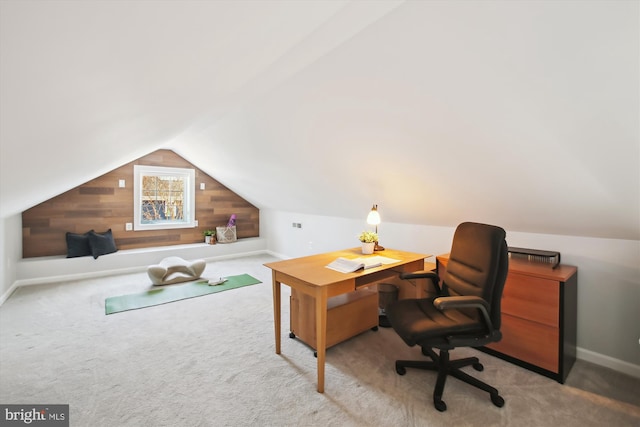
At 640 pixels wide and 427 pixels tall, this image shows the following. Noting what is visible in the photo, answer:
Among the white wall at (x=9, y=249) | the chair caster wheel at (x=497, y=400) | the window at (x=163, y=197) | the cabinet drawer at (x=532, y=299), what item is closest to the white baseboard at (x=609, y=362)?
the cabinet drawer at (x=532, y=299)

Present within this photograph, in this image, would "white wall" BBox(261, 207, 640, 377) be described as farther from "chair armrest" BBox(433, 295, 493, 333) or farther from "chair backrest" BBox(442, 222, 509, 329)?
"chair armrest" BBox(433, 295, 493, 333)

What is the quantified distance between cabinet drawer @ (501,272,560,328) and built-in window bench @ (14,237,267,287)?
502 cm

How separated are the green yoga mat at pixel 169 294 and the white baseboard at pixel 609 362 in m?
3.79

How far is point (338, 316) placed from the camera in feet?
8.66

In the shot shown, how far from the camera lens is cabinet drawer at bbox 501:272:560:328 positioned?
219 cm

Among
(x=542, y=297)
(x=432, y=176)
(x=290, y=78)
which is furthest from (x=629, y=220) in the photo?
(x=290, y=78)

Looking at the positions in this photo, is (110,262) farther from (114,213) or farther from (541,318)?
(541,318)

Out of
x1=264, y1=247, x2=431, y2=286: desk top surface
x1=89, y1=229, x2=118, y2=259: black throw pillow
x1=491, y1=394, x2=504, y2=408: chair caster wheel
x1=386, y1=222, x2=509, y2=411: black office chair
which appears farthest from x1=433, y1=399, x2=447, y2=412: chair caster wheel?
x1=89, y1=229, x2=118, y2=259: black throw pillow

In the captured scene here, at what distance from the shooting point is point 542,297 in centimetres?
224

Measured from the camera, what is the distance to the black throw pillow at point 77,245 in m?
4.63

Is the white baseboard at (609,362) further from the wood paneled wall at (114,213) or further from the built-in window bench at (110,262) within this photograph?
the wood paneled wall at (114,213)

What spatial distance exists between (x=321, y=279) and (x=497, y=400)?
1.37m

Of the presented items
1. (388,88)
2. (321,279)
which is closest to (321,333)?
(321,279)

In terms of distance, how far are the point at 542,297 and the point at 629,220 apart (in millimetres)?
791
